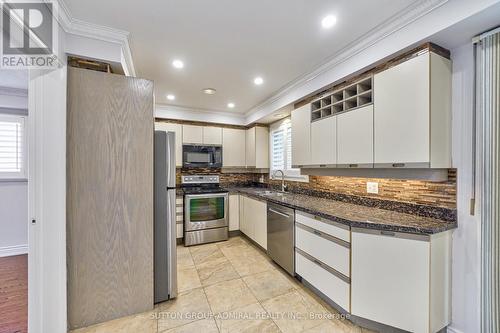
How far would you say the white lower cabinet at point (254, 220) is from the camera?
10.4 ft

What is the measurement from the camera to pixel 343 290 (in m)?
1.84

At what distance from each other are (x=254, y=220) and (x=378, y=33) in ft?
9.30

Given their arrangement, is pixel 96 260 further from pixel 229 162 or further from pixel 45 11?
pixel 229 162

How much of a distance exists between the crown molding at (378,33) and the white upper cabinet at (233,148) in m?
1.93

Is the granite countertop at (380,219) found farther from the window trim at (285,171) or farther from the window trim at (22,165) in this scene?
the window trim at (22,165)

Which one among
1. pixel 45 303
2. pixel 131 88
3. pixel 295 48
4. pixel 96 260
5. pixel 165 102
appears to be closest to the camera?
pixel 45 303

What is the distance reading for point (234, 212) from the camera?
4.08 metres

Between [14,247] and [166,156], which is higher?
[166,156]

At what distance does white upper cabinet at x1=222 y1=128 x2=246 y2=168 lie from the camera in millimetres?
4316

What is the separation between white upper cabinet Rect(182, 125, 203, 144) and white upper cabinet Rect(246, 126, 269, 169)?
3.38 feet

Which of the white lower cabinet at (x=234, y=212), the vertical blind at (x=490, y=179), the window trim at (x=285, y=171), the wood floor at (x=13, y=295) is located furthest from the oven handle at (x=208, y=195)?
the vertical blind at (x=490, y=179)

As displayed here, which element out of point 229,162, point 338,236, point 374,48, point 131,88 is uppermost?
point 374,48

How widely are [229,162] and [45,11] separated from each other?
3223 millimetres

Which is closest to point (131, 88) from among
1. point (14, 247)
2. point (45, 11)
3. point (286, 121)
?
point (45, 11)
